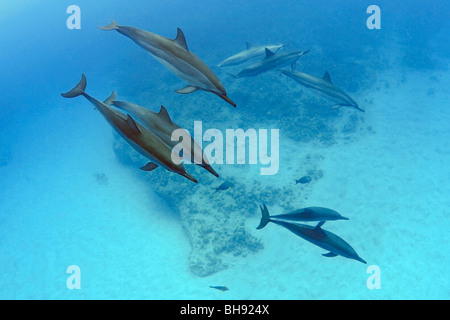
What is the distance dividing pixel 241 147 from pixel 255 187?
6.12ft

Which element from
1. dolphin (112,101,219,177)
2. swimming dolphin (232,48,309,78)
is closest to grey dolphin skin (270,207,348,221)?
dolphin (112,101,219,177)

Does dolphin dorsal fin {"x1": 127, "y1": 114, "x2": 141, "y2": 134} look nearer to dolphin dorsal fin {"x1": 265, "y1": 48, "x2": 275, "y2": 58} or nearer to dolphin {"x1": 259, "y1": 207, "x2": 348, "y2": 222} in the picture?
dolphin {"x1": 259, "y1": 207, "x2": 348, "y2": 222}

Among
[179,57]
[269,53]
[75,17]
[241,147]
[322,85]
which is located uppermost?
[75,17]

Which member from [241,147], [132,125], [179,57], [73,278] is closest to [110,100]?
[179,57]

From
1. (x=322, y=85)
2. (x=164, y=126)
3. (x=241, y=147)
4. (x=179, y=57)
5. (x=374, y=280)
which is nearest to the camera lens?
(x=164, y=126)

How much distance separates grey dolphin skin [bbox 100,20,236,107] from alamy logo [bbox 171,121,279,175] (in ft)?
24.3

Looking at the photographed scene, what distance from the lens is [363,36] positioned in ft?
63.7

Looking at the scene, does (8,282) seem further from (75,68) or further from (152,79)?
(75,68)

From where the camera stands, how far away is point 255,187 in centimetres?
890

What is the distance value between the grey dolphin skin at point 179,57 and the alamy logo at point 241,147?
7411 millimetres

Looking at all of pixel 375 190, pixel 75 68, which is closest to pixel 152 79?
pixel 375 190

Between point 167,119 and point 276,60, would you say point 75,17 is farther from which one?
point 167,119

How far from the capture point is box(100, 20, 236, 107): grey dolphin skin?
1744 mm
